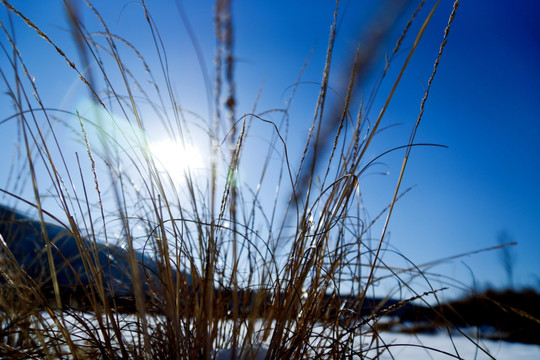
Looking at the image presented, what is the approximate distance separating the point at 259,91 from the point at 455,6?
1.66 ft

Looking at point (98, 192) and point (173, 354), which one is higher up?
point (98, 192)

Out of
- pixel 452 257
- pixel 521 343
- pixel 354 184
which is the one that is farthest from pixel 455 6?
pixel 521 343

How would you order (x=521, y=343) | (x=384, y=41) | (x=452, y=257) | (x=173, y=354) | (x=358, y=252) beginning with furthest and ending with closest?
(x=521, y=343) → (x=358, y=252) → (x=452, y=257) → (x=173, y=354) → (x=384, y=41)

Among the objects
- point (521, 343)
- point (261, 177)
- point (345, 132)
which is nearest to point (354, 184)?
point (345, 132)

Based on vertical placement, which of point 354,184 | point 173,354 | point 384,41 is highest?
point 384,41

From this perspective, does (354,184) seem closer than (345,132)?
Yes

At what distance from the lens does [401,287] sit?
96cm

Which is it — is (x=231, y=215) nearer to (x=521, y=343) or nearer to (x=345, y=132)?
(x=345, y=132)

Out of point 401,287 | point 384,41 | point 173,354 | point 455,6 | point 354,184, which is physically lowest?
point 173,354

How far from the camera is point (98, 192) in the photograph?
64 centimetres

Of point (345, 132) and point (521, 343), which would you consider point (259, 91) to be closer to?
point (345, 132)

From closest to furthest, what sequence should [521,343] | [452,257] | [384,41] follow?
[384,41] < [452,257] < [521,343]

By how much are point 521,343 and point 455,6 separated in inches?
84.2

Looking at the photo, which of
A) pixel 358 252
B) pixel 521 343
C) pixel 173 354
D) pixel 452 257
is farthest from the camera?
pixel 521 343
